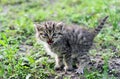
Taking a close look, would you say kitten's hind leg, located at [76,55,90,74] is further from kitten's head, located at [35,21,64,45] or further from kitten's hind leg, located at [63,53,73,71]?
kitten's head, located at [35,21,64,45]

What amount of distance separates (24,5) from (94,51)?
4.33 metres

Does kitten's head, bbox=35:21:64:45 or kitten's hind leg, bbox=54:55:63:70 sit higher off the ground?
kitten's head, bbox=35:21:64:45

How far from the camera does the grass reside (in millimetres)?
7227

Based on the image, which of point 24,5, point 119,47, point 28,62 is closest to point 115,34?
point 119,47

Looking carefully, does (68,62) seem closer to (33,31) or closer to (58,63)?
(58,63)

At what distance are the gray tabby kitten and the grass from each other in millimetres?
321

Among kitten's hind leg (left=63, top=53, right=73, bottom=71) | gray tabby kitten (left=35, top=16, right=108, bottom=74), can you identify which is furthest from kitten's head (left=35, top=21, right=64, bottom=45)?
kitten's hind leg (left=63, top=53, right=73, bottom=71)

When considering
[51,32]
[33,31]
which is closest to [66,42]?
[51,32]

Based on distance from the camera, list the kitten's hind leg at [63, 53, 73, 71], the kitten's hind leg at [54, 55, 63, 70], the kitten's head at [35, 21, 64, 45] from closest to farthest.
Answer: the kitten's head at [35, 21, 64, 45]
the kitten's hind leg at [63, 53, 73, 71]
the kitten's hind leg at [54, 55, 63, 70]

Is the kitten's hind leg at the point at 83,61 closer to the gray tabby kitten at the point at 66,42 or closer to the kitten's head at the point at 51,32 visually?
the gray tabby kitten at the point at 66,42

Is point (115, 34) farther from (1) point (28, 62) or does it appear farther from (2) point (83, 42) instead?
(1) point (28, 62)

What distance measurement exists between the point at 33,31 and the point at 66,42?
2.31 meters

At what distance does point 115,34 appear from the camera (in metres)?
8.89

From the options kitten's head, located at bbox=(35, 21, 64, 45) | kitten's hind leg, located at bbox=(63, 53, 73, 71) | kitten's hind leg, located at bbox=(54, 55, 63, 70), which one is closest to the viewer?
kitten's head, located at bbox=(35, 21, 64, 45)
